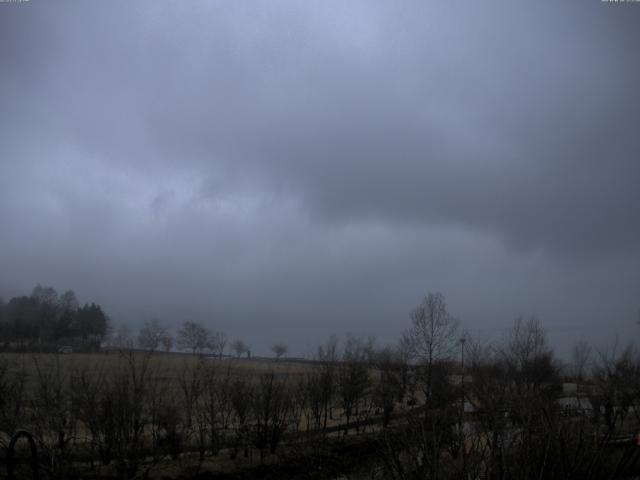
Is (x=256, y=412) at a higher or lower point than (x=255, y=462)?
higher

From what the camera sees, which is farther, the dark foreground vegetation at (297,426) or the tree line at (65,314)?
the tree line at (65,314)

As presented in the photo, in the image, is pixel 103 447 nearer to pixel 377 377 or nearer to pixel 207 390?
pixel 207 390

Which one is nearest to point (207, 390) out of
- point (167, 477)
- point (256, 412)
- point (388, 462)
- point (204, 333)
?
point (256, 412)

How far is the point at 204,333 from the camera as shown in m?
121

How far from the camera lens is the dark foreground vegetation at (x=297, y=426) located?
9.38 m

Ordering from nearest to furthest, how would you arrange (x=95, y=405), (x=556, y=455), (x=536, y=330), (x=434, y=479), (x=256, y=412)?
(x=434, y=479) < (x=556, y=455) < (x=95, y=405) < (x=256, y=412) < (x=536, y=330)

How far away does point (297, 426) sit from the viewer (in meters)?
30.3

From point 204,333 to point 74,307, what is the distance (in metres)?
30.3

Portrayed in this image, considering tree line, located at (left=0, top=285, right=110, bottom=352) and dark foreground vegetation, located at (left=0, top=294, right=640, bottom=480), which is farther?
tree line, located at (left=0, top=285, right=110, bottom=352)

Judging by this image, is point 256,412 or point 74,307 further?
point 74,307

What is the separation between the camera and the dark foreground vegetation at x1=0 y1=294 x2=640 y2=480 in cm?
938

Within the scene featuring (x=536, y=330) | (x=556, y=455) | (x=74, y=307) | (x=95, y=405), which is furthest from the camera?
(x=74, y=307)

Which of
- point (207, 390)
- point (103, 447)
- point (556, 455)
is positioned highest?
point (556, 455)

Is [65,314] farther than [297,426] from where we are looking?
Yes
